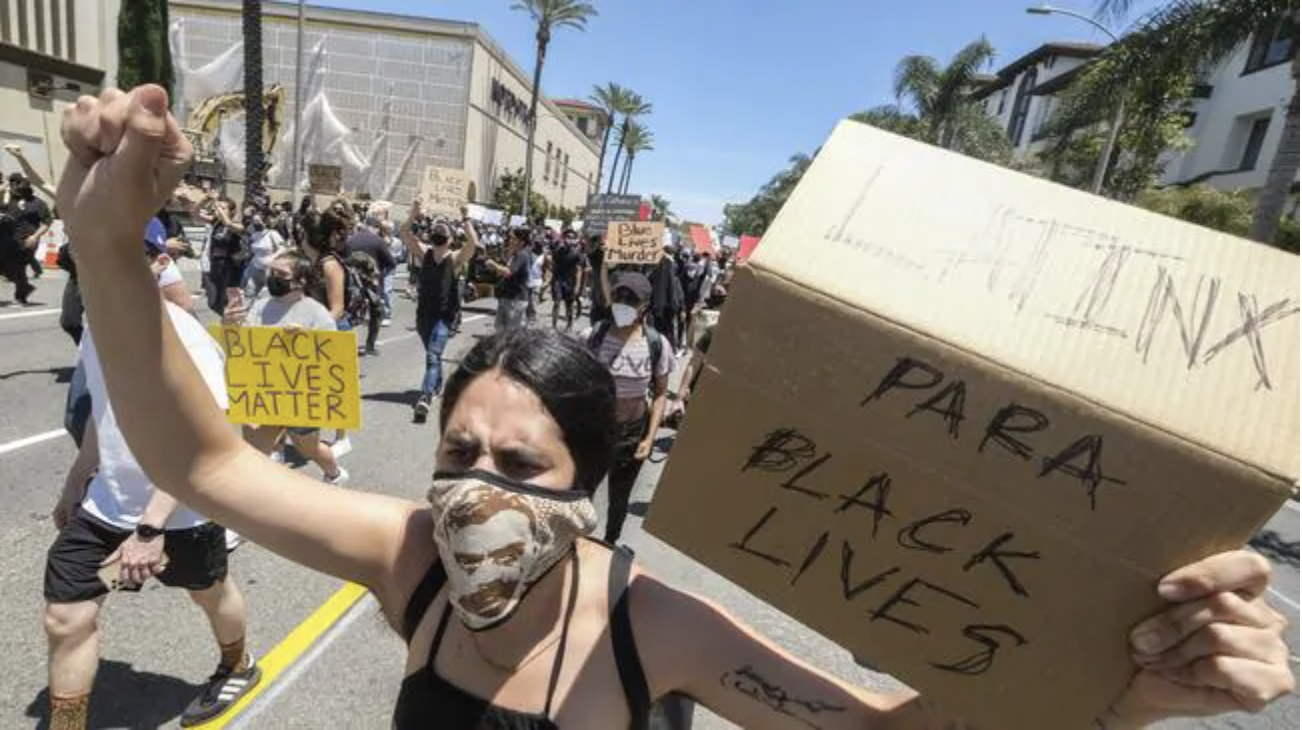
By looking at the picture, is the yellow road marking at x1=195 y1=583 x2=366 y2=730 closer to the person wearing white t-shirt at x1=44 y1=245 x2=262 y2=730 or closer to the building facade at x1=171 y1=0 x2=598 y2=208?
the person wearing white t-shirt at x1=44 y1=245 x2=262 y2=730

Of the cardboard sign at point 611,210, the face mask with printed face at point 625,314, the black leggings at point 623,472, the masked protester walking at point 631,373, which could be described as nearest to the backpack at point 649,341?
the masked protester walking at point 631,373

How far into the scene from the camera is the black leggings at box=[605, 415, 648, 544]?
4.14 meters

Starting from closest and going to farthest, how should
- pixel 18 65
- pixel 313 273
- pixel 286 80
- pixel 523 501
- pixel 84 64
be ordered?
pixel 523 501 → pixel 313 273 → pixel 18 65 → pixel 84 64 → pixel 286 80

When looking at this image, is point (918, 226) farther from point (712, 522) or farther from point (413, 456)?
point (413, 456)

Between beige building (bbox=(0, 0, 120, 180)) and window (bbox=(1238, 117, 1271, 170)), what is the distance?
41.0 m

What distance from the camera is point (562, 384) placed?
148 cm

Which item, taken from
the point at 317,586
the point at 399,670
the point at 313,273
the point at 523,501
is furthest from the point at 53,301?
the point at 523,501

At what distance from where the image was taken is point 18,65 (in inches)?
799

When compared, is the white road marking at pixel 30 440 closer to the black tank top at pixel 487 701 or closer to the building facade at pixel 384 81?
the black tank top at pixel 487 701

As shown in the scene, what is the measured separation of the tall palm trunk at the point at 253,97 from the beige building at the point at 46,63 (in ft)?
15.3

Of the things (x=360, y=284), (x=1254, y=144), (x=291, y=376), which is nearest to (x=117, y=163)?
(x=291, y=376)

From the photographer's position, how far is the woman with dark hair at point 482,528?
3.67 feet

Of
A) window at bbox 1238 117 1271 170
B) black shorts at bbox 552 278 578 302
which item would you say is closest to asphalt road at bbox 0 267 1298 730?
black shorts at bbox 552 278 578 302

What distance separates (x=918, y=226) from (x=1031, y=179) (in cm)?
16
